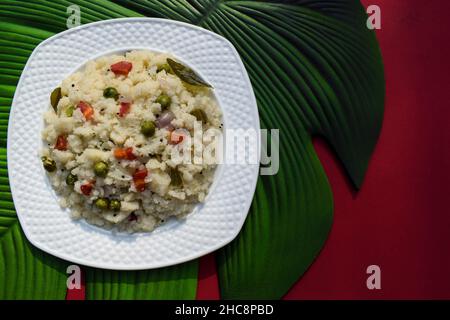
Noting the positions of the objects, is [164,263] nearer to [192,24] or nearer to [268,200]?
[268,200]

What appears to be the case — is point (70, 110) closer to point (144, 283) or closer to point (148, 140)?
point (148, 140)

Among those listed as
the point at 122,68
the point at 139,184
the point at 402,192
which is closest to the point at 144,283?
the point at 139,184

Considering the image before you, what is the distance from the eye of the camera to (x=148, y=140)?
2209 millimetres

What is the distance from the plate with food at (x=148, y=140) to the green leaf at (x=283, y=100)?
133 millimetres

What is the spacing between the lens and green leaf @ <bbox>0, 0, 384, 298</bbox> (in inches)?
96.9

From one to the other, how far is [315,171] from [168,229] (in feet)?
2.80

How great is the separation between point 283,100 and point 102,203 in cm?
110

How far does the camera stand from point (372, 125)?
255 centimetres

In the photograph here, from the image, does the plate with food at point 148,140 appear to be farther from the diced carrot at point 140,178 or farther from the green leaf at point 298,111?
the green leaf at point 298,111

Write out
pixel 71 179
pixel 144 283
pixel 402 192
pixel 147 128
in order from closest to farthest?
pixel 147 128
pixel 71 179
pixel 144 283
pixel 402 192

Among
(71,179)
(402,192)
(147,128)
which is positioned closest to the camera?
(147,128)

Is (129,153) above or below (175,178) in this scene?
above

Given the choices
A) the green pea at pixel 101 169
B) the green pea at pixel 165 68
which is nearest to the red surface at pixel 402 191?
the green pea at pixel 165 68

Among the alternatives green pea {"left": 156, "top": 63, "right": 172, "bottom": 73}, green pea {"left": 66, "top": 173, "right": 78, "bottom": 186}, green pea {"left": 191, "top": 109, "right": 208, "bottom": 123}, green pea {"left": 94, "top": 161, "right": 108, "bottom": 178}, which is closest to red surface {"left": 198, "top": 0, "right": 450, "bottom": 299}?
green pea {"left": 191, "top": 109, "right": 208, "bottom": 123}
